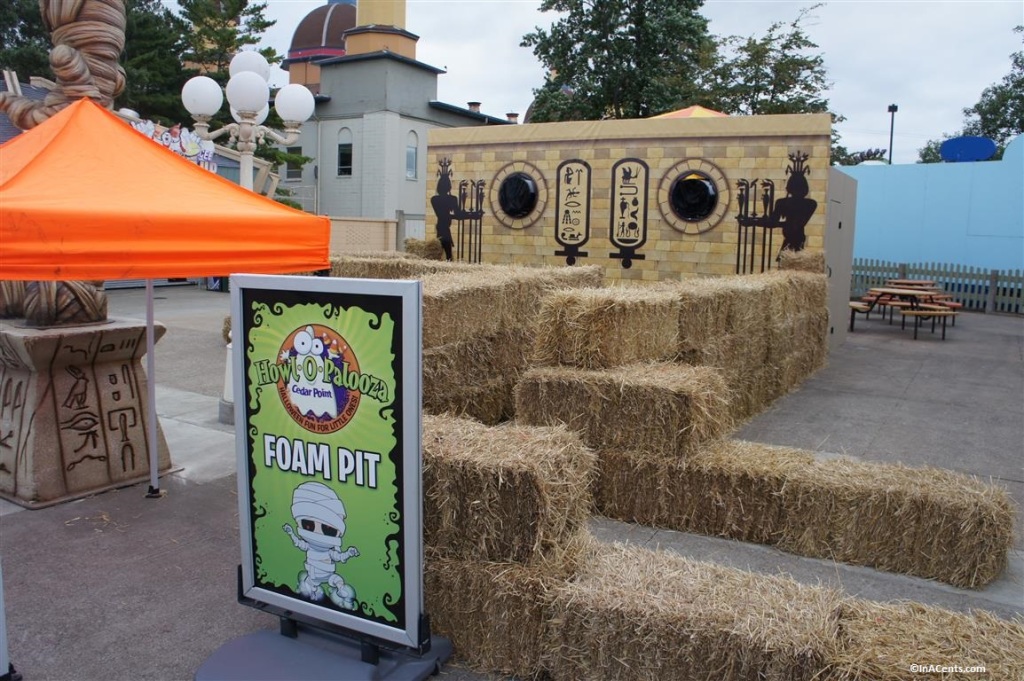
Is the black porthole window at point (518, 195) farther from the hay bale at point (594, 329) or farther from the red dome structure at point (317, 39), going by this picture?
the red dome structure at point (317, 39)

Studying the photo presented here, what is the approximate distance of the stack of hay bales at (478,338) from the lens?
643cm

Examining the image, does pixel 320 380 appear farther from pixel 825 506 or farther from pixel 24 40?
pixel 24 40

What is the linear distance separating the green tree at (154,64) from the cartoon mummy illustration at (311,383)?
78.9ft

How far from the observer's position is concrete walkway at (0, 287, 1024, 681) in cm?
371

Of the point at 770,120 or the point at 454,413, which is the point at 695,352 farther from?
the point at 770,120

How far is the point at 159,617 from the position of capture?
3918 millimetres

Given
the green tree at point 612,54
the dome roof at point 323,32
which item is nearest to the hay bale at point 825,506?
the green tree at point 612,54

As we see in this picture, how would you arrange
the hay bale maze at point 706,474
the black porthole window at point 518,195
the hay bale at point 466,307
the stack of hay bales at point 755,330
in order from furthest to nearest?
the black porthole window at point 518,195
the stack of hay bales at point 755,330
the hay bale at point 466,307
the hay bale maze at point 706,474

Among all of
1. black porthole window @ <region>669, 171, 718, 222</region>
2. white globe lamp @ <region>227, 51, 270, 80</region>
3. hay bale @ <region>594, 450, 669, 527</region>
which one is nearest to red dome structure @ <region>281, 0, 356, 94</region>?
black porthole window @ <region>669, 171, 718, 222</region>

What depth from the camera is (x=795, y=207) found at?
1177cm

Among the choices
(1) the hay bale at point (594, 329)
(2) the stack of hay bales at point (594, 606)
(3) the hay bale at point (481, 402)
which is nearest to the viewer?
(2) the stack of hay bales at point (594, 606)

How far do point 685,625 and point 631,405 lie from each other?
246 cm

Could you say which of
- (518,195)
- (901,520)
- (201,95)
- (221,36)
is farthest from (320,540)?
(221,36)

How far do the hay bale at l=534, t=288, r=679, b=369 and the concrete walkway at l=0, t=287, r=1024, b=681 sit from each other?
1.22m
